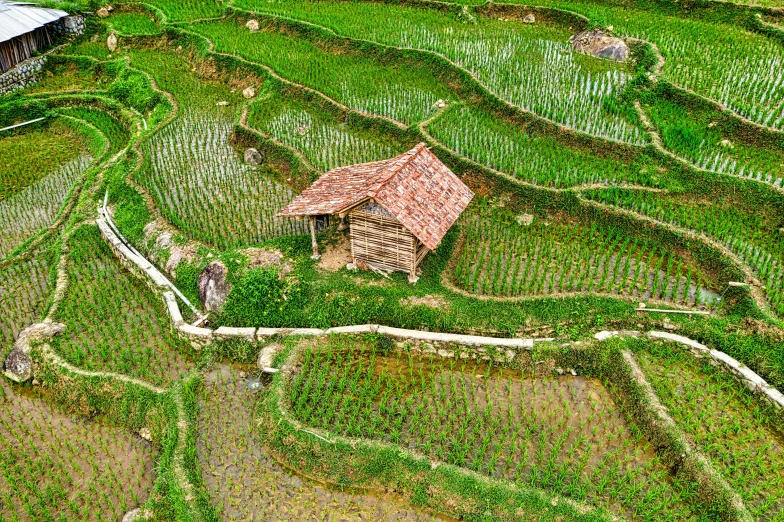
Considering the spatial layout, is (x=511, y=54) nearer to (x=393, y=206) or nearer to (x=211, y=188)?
(x=211, y=188)

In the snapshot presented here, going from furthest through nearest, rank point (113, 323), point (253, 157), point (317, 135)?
1. point (317, 135)
2. point (253, 157)
3. point (113, 323)

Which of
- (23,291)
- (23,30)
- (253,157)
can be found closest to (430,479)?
(23,291)

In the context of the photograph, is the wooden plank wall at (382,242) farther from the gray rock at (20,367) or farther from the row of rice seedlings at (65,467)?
the gray rock at (20,367)

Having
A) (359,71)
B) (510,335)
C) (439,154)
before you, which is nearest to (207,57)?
(359,71)

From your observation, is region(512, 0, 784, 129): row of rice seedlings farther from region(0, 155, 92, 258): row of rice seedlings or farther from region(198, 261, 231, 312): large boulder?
region(0, 155, 92, 258): row of rice seedlings

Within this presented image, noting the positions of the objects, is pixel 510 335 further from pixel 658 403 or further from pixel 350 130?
pixel 350 130

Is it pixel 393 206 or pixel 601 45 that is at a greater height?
pixel 601 45

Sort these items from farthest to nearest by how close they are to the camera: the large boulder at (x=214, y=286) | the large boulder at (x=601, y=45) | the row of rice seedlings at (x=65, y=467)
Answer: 1. the large boulder at (x=601, y=45)
2. the large boulder at (x=214, y=286)
3. the row of rice seedlings at (x=65, y=467)

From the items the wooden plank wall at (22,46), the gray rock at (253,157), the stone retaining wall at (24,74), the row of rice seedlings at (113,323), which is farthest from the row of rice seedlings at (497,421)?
the wooden plank wall at (22,46)
